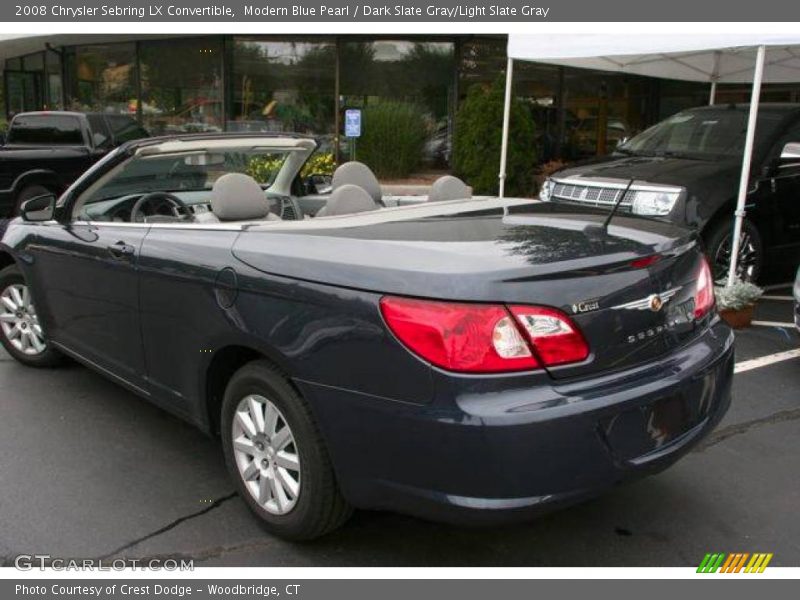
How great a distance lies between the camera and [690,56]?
893 cm

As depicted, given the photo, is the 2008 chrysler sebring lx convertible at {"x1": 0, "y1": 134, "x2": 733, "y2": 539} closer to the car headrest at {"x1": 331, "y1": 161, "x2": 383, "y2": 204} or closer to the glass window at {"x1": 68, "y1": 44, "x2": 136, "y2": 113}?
the car headrest at {"x1": 331, "y1": 161, "x2": 383, "y2": 204}

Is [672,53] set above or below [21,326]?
above

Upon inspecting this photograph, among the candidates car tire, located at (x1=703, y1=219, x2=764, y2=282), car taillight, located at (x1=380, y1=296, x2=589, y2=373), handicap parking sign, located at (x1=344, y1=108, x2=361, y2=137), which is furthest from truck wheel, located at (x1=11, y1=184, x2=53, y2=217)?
car taillight, located at (x1=380, y1=296, x2=589, y2=373)

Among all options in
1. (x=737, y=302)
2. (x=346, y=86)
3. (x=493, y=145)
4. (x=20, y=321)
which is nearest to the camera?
(x=20, y=321)

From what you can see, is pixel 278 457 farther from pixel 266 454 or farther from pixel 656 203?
pixel 656 203

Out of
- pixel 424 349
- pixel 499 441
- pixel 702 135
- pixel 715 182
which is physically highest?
pixel 702 135

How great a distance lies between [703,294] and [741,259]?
4.14m

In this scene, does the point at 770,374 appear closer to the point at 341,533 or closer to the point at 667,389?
the point at 667,389

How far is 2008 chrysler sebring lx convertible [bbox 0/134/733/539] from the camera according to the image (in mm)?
2418

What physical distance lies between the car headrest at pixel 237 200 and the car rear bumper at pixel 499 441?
53.0 inches

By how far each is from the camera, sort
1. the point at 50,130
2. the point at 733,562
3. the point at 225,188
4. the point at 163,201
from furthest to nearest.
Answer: the point at 50,130 < the point at 163,201 < the point at 225,188 < the point at 733,562

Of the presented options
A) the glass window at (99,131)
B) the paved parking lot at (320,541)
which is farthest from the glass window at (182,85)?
the paved parking lot at (320,541)

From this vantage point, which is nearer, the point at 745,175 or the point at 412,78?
the point at 745,175

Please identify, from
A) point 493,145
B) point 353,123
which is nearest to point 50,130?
point 353,123
